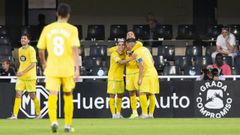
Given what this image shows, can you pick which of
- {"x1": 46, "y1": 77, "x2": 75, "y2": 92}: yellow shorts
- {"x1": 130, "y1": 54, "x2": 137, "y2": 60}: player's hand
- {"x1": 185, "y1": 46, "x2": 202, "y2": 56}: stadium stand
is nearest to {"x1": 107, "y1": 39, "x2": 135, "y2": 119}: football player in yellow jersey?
{"x1": 130, "y1": 54, "x2": 137, "y2": 60}: player's hand

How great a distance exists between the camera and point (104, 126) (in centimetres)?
1598

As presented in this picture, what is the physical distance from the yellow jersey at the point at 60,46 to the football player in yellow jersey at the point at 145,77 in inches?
246

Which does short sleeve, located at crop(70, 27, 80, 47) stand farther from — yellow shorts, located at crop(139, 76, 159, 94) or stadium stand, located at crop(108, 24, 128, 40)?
stadium stand, located at crop(108, 24, 128, 40)

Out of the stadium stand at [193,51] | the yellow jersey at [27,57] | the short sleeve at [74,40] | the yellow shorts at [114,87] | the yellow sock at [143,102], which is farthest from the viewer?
the stadium stand at [193,51]

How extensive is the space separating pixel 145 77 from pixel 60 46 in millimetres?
6815

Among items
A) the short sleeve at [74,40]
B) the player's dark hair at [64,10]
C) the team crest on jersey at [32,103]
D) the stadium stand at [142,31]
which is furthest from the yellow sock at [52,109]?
the stadium stand at [142,31]

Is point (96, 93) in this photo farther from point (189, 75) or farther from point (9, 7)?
point (9, 7)

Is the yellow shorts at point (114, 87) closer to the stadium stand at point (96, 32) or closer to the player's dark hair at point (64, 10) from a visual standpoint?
the stadium stand at point (96, 32)

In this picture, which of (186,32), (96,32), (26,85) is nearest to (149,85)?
(26,85)

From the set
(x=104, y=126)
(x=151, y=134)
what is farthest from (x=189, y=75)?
(x=151, y=134)

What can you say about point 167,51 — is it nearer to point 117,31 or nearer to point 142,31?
point 142,31

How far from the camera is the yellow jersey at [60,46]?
45.5 feet

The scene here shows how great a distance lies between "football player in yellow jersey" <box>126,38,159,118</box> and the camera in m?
20.2

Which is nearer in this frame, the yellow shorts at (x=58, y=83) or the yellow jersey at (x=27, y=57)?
the yellow shorts at (x=58, y=83)
